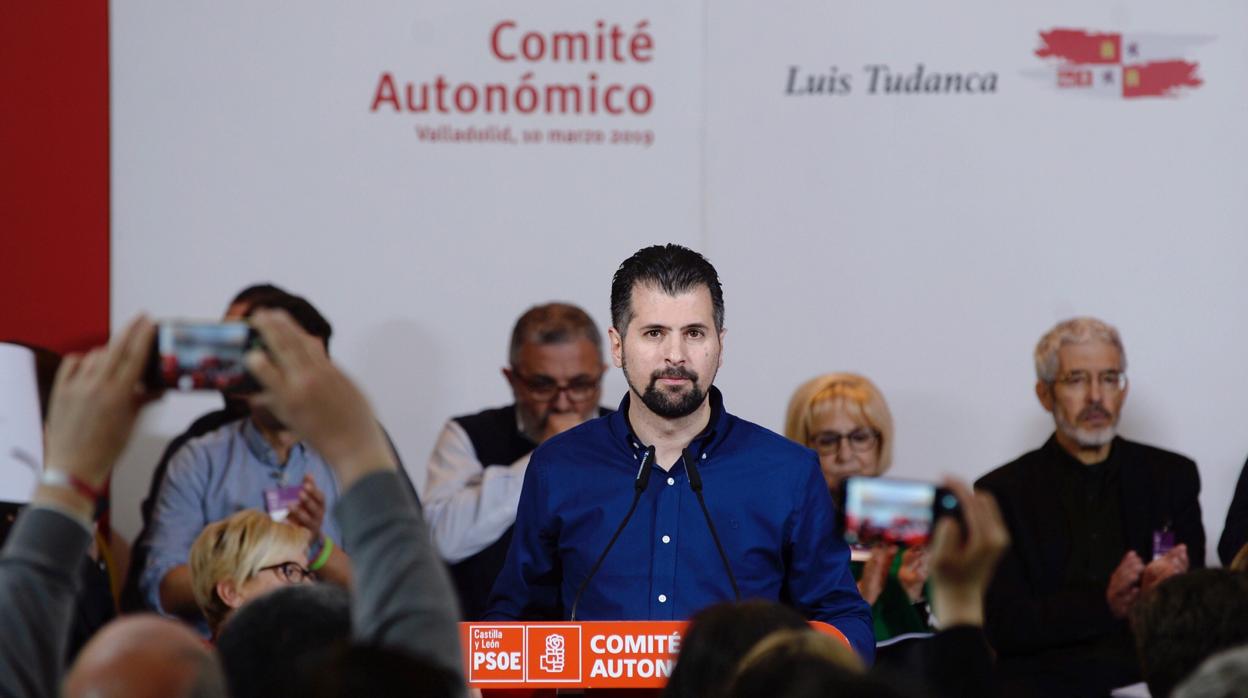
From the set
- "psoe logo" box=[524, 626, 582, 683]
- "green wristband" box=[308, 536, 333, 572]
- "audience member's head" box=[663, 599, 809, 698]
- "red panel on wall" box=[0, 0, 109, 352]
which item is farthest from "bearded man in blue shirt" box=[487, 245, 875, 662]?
"red panel on wall" box=[0, 0, 109, 352]

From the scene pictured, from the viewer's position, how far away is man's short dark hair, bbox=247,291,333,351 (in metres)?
4.87

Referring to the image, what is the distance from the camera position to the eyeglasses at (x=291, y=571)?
12.5ft

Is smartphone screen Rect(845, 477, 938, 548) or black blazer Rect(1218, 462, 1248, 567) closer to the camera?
smartphone screen Rect(845, 477, 938, 548)

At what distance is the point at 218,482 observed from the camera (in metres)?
4.79

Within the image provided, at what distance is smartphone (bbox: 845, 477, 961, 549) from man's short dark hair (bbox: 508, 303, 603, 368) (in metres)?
2.87

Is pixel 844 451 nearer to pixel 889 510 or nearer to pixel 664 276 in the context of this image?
pixel 664 276

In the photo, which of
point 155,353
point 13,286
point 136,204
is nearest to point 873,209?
point 136,204

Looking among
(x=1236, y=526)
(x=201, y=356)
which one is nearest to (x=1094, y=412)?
(x=1236, y=526)

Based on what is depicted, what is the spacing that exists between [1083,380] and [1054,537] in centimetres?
52

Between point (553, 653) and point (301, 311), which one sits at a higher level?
point (301, 311)

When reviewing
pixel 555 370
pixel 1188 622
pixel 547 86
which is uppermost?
pixel 547 86

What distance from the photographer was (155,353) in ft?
5.73

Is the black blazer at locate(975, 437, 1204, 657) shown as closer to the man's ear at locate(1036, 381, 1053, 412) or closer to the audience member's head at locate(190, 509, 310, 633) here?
the man's ear at locate(1036, 381, 1053, 412)

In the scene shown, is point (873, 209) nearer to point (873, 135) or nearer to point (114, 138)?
point (873, 135)
